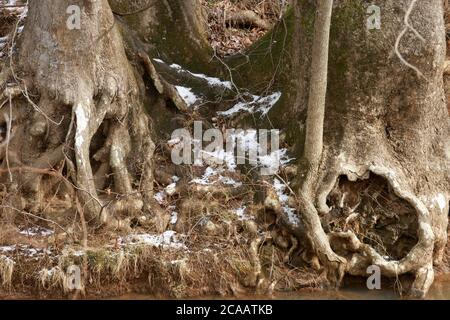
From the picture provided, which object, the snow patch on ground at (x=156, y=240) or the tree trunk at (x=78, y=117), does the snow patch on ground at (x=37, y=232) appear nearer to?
the tree trunk at (x=78, y=117)

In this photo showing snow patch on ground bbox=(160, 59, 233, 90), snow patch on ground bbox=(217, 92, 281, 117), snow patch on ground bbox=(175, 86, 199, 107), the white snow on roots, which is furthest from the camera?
snow patch on ground bbox=(160, 59, 233, 90)

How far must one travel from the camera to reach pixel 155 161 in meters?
8.81

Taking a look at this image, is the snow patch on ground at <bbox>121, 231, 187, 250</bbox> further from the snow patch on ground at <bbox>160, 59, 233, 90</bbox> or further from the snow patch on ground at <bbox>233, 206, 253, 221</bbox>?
the snow patch on ground at <bbox>160, 59, 233, 90</bbox>

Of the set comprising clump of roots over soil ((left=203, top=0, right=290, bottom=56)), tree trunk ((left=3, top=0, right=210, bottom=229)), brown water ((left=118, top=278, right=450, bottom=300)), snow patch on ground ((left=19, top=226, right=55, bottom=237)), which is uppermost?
clump of roots over soil ((left=203, top=0, right=290, bottom=56))

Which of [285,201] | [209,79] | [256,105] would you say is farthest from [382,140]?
[209,79]

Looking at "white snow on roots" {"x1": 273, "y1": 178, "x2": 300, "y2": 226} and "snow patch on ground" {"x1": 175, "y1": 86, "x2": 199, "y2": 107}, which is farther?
"snow patch on ground" {"x1": 175, "y1": 86, "x2": 199, "y2": 107}

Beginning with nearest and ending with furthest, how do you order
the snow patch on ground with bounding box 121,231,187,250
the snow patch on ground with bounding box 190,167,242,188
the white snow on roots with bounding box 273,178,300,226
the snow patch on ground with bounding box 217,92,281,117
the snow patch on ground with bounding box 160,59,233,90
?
1. the snow patch on ground with bounding box 121,231,187,250
2. the white snow on roots with bounding box 273,178,300,226
3. the snow patch on ground with bounding box 190,167,242,188
4. the snow patch on ground with bounding box 217,92,281,117
5. the snow patch on ground with bounding box 160,59,233,90

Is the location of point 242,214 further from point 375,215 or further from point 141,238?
point 375,215

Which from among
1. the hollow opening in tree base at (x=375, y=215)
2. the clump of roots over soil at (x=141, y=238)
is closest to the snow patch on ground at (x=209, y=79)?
the clump of roots over soil at (x=141, y=238)

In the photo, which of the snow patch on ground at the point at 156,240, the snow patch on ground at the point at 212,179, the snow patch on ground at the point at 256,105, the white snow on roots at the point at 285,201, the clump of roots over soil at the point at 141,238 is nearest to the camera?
the clump of roots over soil at the point at 141,238

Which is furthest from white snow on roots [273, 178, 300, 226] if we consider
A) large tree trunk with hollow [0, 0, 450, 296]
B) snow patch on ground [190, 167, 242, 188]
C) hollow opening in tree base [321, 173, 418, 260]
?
snow patch on ground [190, 167, 242, 188]

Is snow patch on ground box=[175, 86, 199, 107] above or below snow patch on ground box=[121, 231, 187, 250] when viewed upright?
above

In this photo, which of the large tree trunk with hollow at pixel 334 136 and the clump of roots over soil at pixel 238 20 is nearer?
the large tree trunk with hollow at pixel 334 136

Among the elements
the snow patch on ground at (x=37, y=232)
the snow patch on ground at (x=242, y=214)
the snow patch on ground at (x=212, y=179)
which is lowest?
the snow patch on ground at (x=37, y=232)
